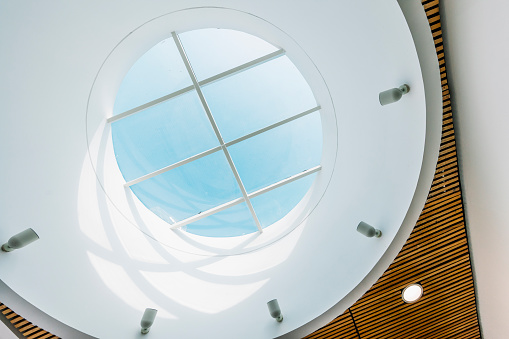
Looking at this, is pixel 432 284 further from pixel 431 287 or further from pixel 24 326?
pixel 24 326

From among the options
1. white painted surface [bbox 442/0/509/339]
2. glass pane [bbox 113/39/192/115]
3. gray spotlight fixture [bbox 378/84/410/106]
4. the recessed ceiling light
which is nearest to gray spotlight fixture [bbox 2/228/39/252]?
glass pane [bbox 113/39/192/115]

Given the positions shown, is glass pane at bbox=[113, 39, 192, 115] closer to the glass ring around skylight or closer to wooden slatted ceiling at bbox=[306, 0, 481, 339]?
the glass ring around skylight

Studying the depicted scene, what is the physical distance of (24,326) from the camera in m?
5.24

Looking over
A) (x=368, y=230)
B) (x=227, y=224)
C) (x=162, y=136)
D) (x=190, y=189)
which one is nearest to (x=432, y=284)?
(x=368, y=230)

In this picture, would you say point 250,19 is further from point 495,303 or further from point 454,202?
point 495,303

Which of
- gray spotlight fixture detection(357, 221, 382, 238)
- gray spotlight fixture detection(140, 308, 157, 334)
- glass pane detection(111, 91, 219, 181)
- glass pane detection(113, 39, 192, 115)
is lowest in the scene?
gray spotlight fixture detection(140, 308, 157, 334)

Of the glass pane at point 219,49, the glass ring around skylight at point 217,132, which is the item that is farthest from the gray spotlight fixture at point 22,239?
the glass pane at point 219,49

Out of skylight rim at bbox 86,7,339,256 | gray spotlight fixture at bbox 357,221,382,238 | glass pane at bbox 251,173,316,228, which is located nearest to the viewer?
gray spotlight fixture at bbox 357,221,382,238

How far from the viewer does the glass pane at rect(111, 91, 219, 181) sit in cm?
712

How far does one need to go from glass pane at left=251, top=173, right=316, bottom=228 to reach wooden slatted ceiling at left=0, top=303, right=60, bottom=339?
370 cm

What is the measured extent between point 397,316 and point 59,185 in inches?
188

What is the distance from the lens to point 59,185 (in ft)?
19.1

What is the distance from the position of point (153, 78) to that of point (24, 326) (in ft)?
12.4

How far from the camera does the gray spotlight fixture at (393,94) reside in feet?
15.7
